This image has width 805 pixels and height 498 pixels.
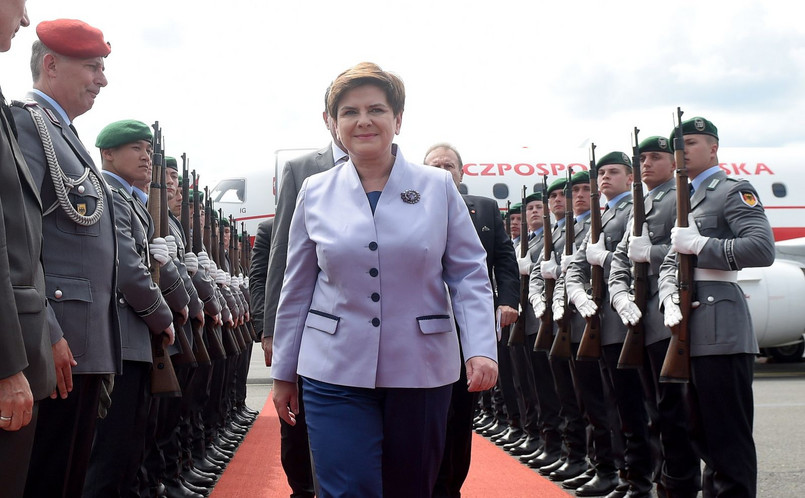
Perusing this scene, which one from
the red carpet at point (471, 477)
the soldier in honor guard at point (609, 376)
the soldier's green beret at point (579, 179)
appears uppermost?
the soldier's green beret at point (579, 179)

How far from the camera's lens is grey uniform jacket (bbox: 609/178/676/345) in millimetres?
4422

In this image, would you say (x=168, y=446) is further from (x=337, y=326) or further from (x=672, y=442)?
(x=337, y=326)

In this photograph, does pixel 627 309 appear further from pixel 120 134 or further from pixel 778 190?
pixel 778 190

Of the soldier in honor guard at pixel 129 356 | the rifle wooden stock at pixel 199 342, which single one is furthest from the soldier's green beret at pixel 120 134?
the rifle wooden stock at pixel 199 342

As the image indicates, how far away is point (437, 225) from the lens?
2.60 m

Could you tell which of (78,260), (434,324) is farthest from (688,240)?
(78,260)

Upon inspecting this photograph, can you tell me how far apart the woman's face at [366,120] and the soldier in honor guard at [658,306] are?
7.03 feet

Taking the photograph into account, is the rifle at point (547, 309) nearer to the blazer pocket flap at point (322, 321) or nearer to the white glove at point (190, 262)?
the white glove at point (190, 262)

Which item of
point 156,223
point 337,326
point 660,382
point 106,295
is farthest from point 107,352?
point 660,382

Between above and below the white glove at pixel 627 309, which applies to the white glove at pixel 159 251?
above

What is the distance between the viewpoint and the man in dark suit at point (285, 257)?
10.6ft

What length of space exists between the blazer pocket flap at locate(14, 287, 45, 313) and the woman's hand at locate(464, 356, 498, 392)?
1.13m

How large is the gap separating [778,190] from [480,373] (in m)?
16.9

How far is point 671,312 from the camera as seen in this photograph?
4.06m
